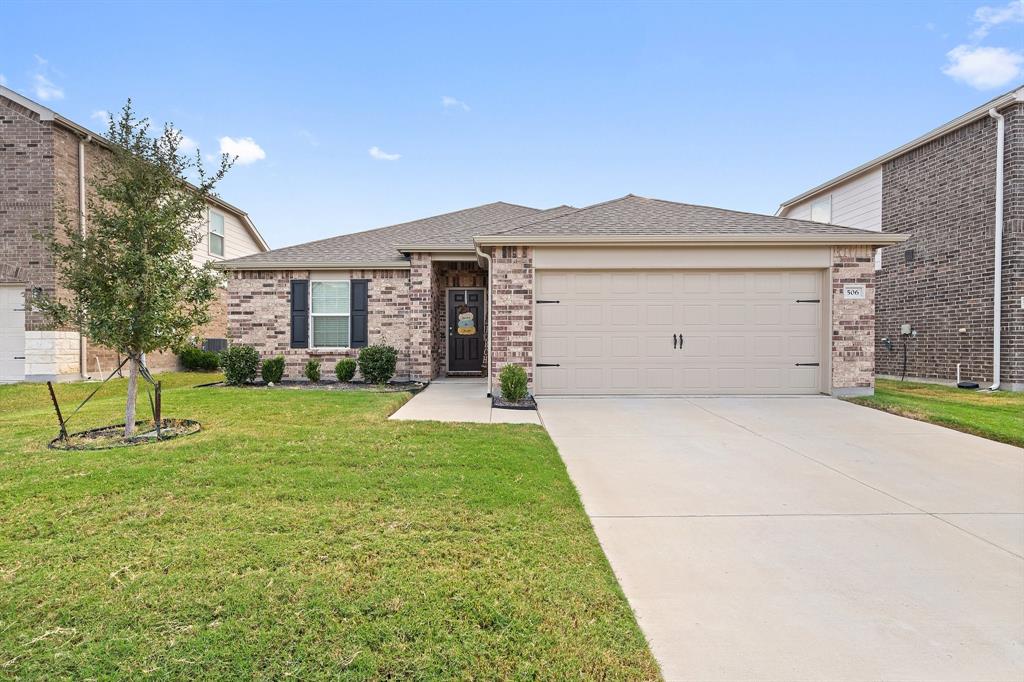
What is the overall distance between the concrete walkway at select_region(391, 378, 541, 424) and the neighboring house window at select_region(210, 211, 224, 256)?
10249mm

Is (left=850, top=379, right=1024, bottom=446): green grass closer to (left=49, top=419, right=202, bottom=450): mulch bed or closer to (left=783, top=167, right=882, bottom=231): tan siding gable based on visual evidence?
(left=783, top=167, right=882, bottom=231): tan siding gable

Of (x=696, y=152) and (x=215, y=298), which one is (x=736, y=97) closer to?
(x=696, y=152)

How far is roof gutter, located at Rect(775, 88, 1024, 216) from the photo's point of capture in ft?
33.2

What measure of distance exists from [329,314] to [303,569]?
9958mm

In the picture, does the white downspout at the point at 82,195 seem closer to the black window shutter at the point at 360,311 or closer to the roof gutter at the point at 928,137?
the black window shutter at the point at 360,311

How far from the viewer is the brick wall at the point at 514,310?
371 inches

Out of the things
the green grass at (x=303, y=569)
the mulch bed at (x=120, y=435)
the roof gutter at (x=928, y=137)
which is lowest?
the green grass at (x=303, y=569)

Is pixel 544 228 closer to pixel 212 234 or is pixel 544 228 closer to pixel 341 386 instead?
pixel 341 386

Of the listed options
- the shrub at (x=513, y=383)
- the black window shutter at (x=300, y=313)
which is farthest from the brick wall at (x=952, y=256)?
the black window shutter at (x=300, y=313)

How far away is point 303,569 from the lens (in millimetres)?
2697

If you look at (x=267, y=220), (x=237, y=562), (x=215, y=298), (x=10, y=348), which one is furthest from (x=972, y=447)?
(x=267, y=220)

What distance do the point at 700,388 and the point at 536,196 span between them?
1077 cm

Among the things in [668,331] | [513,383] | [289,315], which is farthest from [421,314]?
[668,331]

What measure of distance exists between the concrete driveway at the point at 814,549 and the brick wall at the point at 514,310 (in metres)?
3.32
